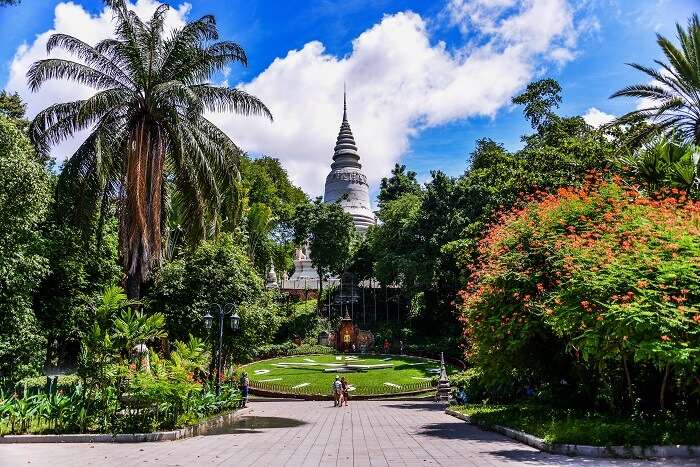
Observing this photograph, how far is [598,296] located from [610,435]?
2.41 metres

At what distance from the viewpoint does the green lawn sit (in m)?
30.1

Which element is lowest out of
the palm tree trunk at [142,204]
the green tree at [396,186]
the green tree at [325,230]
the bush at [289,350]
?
the bush at [289,350]

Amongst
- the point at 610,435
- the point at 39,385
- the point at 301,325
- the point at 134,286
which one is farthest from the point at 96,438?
the point at 301,325

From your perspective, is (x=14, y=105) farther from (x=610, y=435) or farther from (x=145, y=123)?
(x=610, y=435)

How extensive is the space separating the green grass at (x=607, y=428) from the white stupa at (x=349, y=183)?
59.8 metres

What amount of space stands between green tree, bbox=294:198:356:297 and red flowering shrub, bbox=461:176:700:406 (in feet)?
117

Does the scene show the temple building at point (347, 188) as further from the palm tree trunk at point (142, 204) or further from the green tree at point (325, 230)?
the palm tree trunk at point (142, 204)

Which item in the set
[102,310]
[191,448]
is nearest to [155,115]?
[102,310]

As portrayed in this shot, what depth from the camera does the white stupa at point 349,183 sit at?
248 feet

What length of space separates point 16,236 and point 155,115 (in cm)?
559

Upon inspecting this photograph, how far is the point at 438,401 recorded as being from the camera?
27.0 meters

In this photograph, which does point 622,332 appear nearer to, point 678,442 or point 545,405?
point 678,442

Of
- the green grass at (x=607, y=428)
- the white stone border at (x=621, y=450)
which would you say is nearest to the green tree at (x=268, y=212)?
the green grass at (x=607, y=428)

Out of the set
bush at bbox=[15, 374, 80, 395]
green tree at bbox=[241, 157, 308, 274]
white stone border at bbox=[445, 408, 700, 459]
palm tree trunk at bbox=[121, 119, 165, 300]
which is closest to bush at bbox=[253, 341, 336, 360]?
green tree at bbox=[241, 157, 308, 274]
